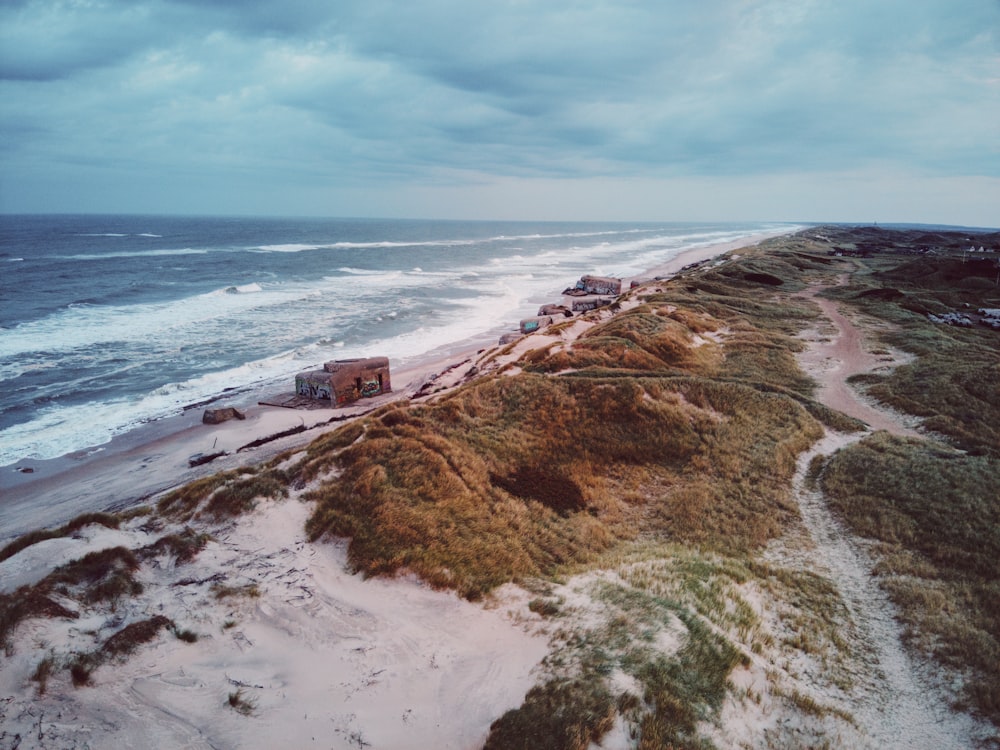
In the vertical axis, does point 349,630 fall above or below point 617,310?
below

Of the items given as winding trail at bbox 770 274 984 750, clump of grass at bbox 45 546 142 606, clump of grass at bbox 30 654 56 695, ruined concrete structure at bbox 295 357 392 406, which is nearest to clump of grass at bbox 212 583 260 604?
clump of grass at bbox 45 546 142 606

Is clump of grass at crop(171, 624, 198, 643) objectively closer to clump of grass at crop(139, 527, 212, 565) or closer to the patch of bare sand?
the patch of bare sand

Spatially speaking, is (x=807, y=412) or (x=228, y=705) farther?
(x=807, y=412)

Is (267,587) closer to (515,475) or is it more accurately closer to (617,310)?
(515,475)

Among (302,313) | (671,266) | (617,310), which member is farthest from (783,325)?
(671,266)

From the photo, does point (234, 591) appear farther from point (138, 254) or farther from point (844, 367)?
point (138, 254)

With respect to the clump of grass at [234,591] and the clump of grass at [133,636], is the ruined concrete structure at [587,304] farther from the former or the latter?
the clump of grass at [133,636]

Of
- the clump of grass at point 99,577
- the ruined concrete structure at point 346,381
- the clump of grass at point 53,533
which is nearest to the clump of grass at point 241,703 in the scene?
the clump of grass at point 99,577

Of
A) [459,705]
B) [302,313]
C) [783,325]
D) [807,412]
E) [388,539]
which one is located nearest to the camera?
[459,705]
